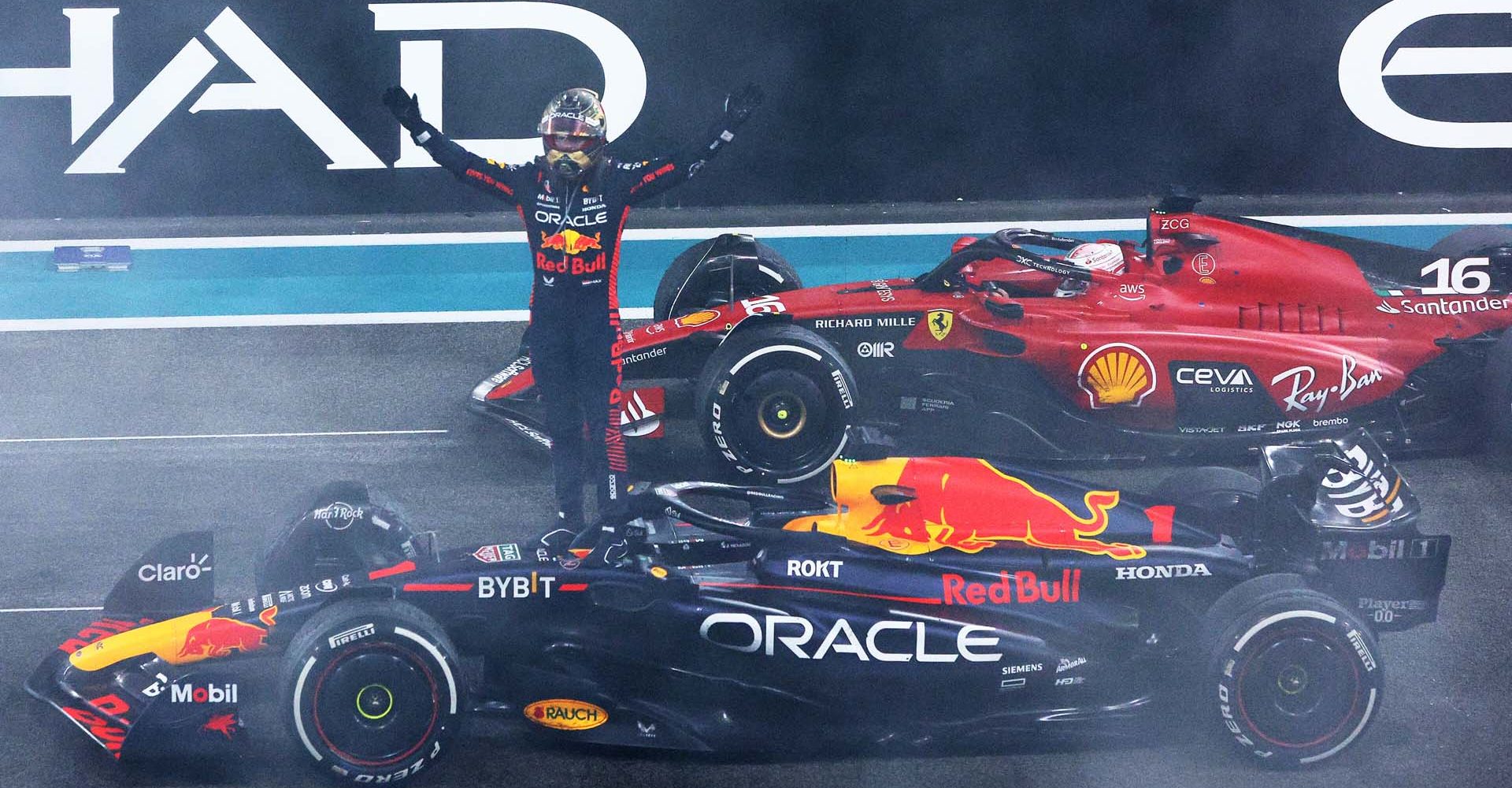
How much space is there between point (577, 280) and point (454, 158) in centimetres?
71

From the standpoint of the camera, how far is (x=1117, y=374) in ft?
25.0

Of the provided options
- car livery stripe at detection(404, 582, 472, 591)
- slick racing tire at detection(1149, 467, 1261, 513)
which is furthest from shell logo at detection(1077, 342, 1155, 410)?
car livery stripe at detection(404, 582, 472, 591)

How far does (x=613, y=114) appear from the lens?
11750mm

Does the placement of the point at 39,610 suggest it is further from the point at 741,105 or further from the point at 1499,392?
the point at 1499,392

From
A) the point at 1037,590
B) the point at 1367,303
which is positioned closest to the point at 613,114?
the point at 1367,303

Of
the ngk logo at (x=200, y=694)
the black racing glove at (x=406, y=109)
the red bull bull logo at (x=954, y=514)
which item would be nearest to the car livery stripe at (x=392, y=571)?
the ngk logo at (x=200, y=694)

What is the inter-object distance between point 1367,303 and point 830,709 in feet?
13.3

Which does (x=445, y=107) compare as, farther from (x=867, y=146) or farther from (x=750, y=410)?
(x=750, y=410)

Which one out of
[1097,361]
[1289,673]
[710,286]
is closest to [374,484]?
[710,286]

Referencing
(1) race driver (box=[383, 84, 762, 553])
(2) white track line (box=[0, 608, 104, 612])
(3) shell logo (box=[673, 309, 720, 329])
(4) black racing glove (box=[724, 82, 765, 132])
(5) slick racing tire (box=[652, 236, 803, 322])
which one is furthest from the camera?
(5) slick racing tire (box=[652, 236, 803, 322])

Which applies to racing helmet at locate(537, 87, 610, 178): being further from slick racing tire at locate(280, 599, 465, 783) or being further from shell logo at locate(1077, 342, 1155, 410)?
shell logo at locate(1077, 342, 1155, 410)

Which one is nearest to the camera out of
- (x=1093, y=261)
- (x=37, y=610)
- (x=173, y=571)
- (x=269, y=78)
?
(x=173, y=571)

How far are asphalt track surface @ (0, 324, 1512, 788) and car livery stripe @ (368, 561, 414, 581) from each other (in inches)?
22.4

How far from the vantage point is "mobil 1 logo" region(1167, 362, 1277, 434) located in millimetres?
7625
